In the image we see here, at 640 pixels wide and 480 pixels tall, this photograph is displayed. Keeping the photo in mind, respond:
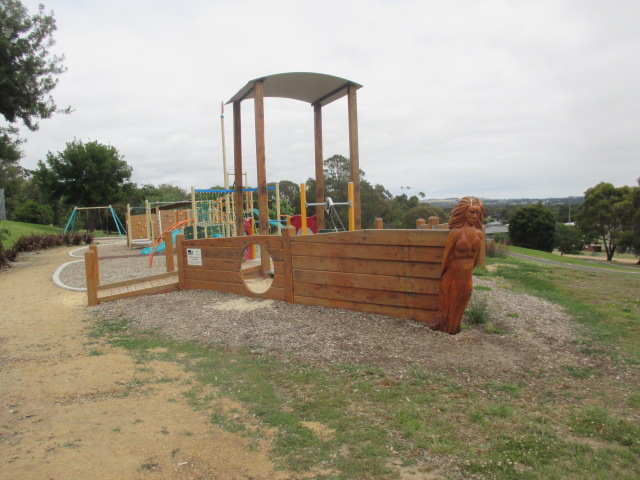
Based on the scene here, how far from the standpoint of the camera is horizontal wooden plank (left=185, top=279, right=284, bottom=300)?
6.65 metres

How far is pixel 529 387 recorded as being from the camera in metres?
3.49

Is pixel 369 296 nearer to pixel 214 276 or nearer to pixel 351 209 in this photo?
pixel 351 209

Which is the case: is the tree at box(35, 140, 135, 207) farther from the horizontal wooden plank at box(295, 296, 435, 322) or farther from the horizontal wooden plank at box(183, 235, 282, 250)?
the horizontal wooden plank at box(295, 296, 435, 322)

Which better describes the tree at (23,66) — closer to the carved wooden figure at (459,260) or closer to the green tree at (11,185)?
the carved wooden figure at (459,260)

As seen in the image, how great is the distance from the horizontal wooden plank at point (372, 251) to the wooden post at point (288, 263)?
10cm

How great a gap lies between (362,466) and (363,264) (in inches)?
128

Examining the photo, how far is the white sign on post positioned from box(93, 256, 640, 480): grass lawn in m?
3.42

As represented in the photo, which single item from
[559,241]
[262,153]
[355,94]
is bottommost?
[559,241]

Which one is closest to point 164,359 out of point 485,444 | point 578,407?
point 485,444

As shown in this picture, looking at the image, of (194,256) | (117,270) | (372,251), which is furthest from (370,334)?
(117,270)

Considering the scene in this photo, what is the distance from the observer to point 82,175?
35438 mm

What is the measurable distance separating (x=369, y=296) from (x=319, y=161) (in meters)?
4.15

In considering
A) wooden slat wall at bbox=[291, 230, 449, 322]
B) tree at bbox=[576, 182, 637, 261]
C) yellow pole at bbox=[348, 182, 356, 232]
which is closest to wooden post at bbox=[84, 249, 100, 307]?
wooden slat wall at bbox=[291, 230, 449, 322]

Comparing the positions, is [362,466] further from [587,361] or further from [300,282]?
[300,282]
